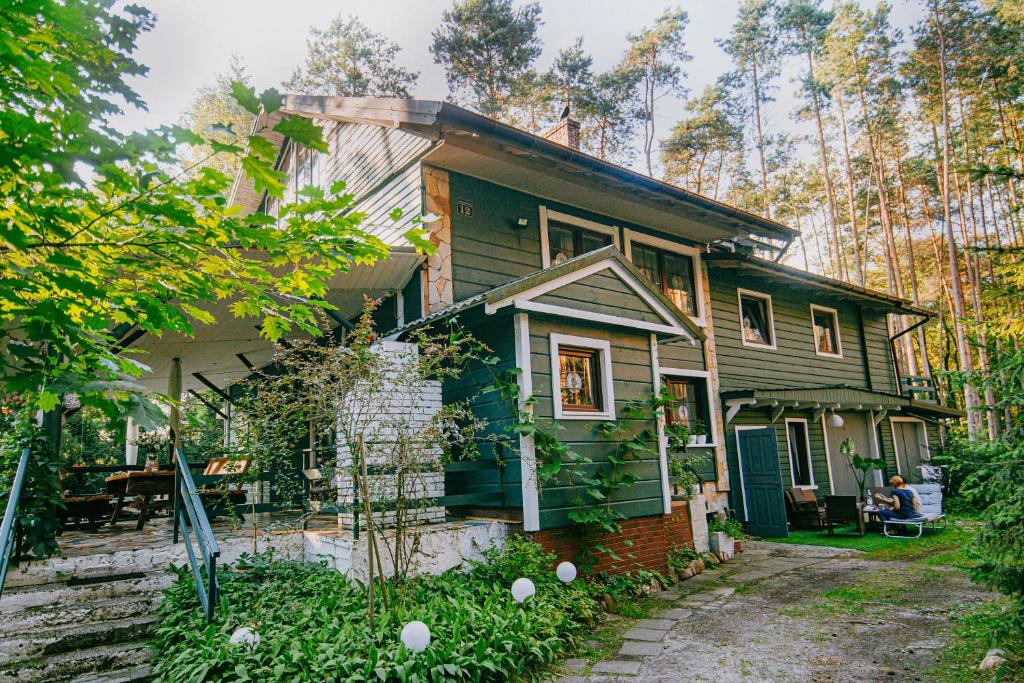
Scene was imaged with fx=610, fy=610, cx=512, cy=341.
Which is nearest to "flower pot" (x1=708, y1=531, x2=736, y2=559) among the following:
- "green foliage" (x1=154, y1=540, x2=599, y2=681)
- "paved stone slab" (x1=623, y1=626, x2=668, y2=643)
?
"green foliage" (x1=154, y1=540, x2=599, y2=681)

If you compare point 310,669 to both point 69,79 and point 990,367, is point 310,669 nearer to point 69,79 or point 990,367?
point 69,79

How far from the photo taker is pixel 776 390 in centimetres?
1223

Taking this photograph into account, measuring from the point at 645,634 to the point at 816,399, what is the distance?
840 centimetres

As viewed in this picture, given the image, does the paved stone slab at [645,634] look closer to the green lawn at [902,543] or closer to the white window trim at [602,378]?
the white window trim at [602,378]

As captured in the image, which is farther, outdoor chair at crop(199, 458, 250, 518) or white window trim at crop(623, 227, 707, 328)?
white window trim at crop(623, 227, 707, 328)

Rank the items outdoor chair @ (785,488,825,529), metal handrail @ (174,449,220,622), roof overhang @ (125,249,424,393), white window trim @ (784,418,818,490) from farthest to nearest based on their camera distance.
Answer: white window trim @ (784,418,818,490), outdoor chair @ (785,488,825,529), roof overhang @ (125,249,424,393), metal handrail @ (174,449,220,622)

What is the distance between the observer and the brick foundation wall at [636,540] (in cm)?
695

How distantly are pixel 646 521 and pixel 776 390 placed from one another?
576 cm

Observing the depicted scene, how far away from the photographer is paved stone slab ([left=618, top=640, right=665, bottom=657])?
209 inches

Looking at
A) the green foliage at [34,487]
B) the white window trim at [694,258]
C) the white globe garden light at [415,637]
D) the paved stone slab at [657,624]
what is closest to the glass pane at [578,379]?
the paved stone slab at [657,624]

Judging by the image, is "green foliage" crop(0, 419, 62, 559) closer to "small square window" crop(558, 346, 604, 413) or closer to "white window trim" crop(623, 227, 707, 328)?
"small square window" crop(558, 346, 604, 413)

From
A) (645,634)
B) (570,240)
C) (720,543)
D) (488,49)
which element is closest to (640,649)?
(645,634)

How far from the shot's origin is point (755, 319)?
14055 mm

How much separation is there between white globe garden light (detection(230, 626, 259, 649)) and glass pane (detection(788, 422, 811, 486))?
12.2 metres
